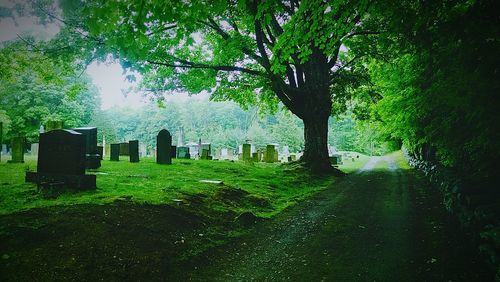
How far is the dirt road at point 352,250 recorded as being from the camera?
410 centimetres

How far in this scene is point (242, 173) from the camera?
43.5ft

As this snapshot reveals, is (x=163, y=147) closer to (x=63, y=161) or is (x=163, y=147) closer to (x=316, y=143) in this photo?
(x=63, y=161)

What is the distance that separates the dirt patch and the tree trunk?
429 inches

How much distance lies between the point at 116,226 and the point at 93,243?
58cm

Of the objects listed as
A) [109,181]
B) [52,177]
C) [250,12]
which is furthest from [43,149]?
[250,12]

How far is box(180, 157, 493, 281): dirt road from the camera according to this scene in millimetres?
4102

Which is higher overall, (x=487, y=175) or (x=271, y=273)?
(x=487, y=175)

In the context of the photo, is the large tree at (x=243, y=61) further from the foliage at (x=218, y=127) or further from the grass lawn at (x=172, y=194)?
the foliage at (x=218, y=127)

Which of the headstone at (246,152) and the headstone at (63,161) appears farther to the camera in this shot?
the headstone at (246,152)

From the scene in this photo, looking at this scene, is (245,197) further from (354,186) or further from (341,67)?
(341,67)

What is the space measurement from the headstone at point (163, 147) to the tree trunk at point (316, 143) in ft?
23.2

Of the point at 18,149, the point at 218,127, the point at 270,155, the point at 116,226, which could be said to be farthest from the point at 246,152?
the point at 218,127

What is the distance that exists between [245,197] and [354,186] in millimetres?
5487

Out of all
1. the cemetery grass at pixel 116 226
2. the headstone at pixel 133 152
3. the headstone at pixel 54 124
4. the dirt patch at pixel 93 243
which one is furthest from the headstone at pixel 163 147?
the dirt patch at pixel 93 243
